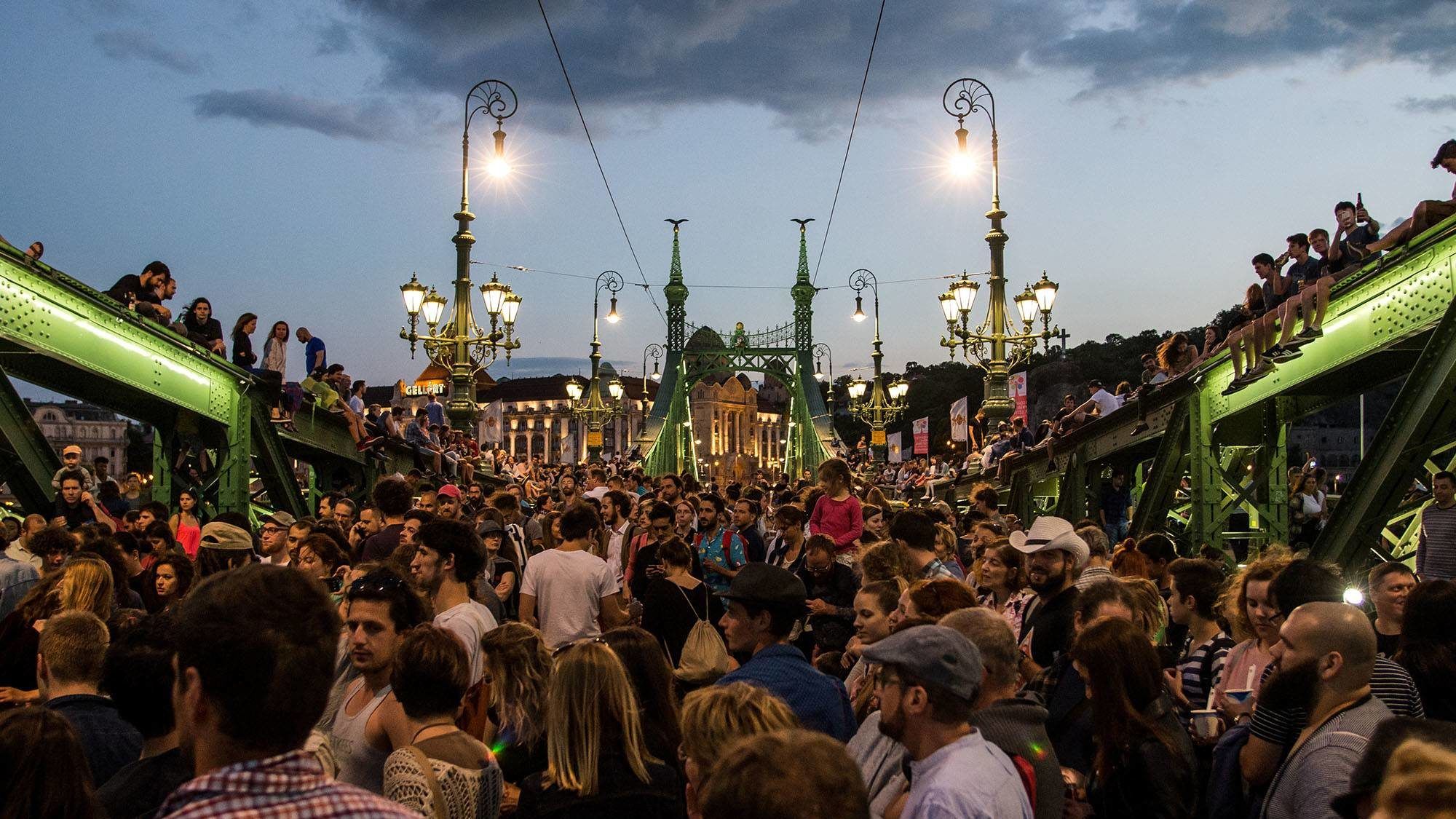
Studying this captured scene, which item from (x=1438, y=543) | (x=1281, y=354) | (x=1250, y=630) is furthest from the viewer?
(x=1281, y=354)

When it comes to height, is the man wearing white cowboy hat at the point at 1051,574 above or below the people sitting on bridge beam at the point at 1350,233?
below

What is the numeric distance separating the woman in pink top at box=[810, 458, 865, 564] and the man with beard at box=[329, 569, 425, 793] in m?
6.06

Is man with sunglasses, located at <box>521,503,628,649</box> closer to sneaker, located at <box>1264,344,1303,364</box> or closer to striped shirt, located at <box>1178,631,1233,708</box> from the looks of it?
striped shirt, located at <box>1178,631,1233,708</box>

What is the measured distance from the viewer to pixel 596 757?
402cm

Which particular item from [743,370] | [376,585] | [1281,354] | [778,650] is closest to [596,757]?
[778,650]

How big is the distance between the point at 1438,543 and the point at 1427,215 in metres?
2.55

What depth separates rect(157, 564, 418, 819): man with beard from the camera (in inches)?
91.5

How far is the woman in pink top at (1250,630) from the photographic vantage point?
5.21m

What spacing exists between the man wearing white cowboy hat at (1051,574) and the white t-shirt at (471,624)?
265 centimetres

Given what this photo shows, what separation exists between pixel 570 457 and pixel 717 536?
6040 inches

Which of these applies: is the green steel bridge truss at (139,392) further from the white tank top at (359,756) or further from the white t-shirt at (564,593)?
the white tank top at (359,756)

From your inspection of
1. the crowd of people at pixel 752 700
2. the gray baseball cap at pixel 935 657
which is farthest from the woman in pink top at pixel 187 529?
the gray baseball cap at pixel 935 657

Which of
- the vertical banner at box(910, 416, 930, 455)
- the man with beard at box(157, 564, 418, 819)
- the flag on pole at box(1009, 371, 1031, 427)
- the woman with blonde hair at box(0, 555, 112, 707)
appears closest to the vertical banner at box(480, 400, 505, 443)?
the vertical banner at box(910, 416, 930, 455)

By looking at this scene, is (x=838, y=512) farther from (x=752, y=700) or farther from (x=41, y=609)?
A: (x=752, y=700)
